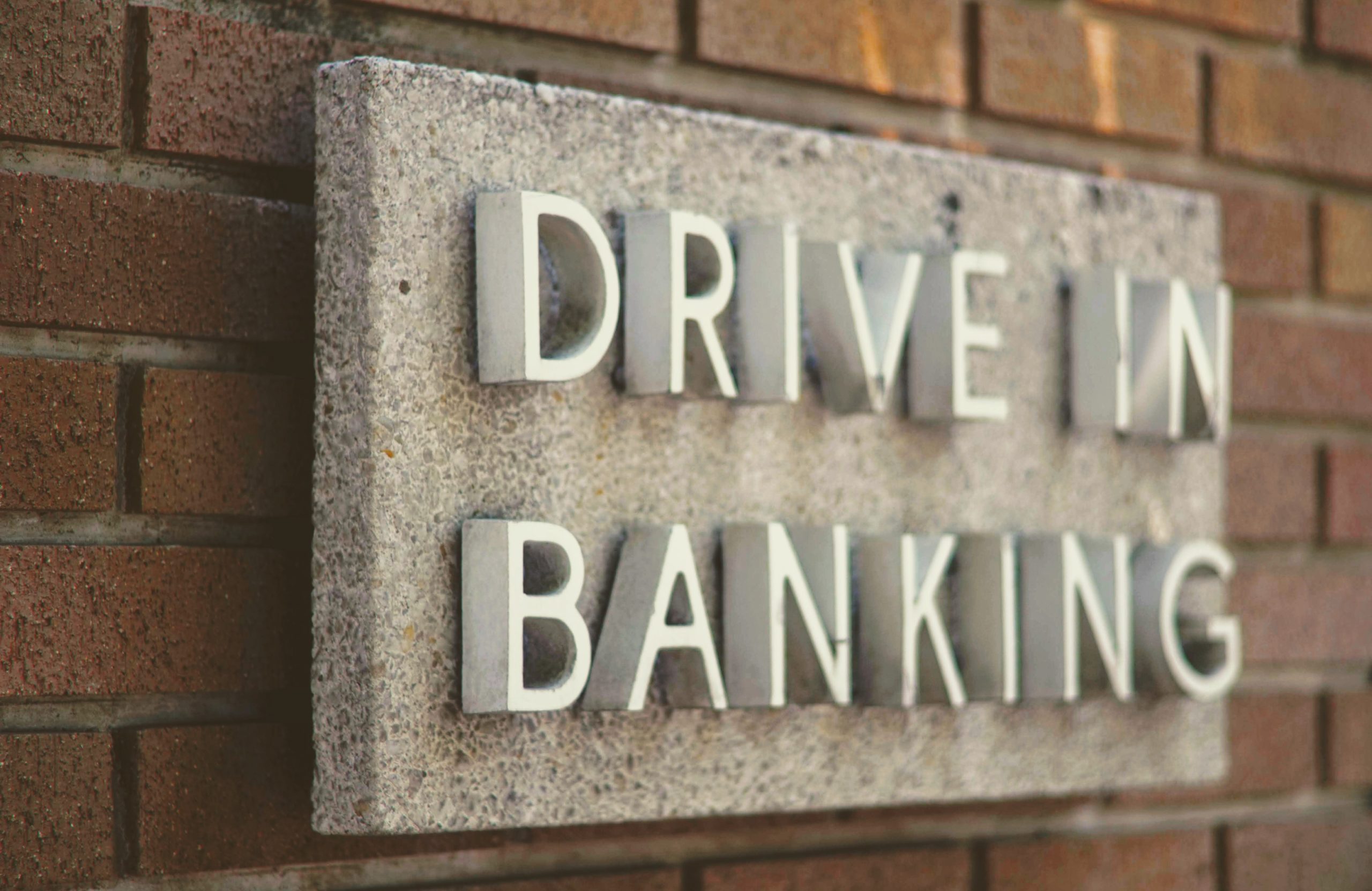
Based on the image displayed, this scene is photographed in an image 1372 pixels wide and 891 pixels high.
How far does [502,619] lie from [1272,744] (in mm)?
1359

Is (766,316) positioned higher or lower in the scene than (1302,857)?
higher

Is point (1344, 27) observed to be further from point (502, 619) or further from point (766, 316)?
point (502, 619)

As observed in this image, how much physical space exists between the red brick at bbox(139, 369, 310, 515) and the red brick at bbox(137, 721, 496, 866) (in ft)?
0.68

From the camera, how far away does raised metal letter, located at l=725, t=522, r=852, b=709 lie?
173cm

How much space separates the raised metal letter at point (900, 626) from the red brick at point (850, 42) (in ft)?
1.89

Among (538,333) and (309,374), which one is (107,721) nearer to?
(309,374)

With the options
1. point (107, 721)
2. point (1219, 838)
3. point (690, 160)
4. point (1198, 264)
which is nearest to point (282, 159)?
point (690, 160)

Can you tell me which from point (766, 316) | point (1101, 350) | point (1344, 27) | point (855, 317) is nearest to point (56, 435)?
point (766, 316)

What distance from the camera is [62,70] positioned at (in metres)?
1.49

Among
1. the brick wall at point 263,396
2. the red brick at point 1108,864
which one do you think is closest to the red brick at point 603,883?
the brick wall at point 263,396

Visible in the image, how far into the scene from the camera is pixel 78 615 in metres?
1.48

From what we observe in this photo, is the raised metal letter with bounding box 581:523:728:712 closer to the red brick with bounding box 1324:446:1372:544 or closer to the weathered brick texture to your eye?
the weathered brick texture

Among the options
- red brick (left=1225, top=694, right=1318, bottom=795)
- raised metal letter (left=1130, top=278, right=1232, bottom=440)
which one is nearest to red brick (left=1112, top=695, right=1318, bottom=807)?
red brick (left=1225, top=694, right=1318, bottom=795)

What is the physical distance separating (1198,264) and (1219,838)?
0.80 m
